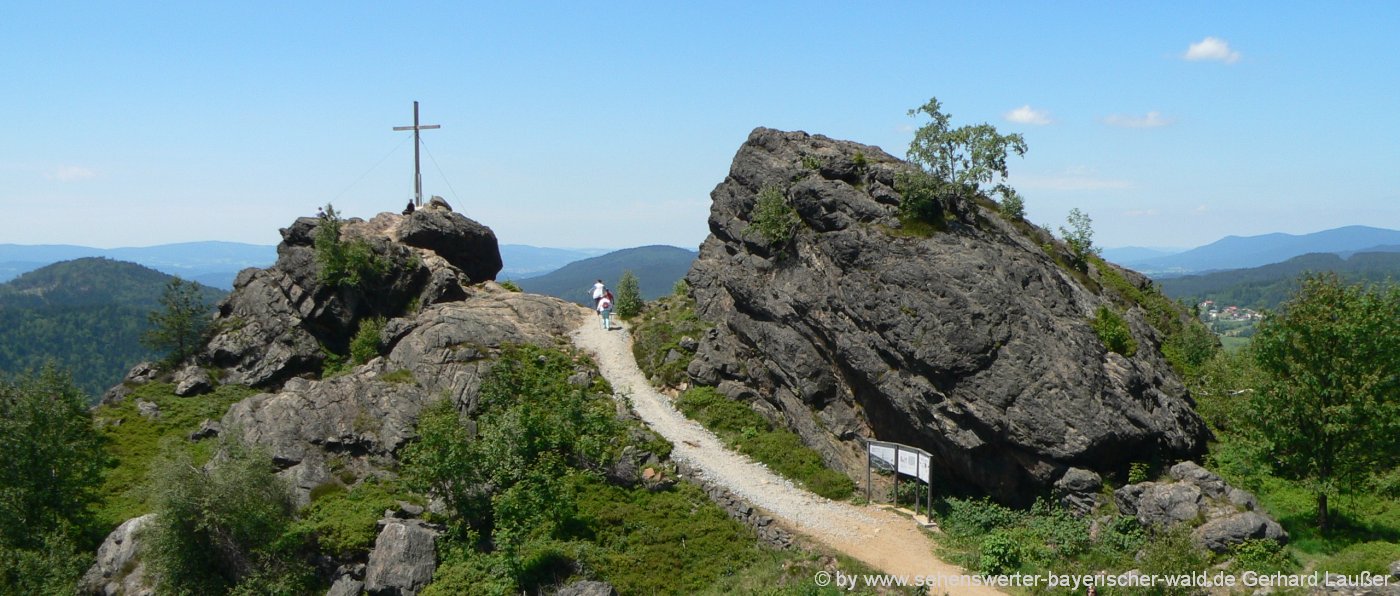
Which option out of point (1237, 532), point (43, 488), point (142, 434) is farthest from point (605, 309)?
point (1237, 532)

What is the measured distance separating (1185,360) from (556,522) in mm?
28756

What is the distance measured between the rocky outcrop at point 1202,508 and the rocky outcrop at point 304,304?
1441 inches

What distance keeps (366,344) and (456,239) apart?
1139 centimetres

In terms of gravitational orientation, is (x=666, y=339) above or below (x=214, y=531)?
above

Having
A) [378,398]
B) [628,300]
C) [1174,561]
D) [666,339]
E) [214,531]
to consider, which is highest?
[628,300]

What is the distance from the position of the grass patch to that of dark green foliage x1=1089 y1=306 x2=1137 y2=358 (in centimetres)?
3806

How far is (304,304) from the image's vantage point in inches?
1817

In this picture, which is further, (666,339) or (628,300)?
(628,300)

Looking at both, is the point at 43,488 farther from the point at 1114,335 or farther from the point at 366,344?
the point at 1114,335

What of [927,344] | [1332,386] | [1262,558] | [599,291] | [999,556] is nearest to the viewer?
[1262,558]

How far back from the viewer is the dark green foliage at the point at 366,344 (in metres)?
43.2

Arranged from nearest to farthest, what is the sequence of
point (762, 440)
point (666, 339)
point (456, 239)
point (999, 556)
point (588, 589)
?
point (588, 589), point (999, 556), point (762, 440), point (666, 339), point (456, 239)

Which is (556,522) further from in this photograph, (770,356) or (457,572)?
(770,356)

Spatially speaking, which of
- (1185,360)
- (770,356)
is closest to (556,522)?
(770,356)
